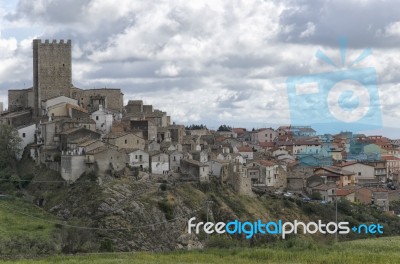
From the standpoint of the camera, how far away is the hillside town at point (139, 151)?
45.8 m

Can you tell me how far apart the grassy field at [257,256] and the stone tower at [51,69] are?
35.1 meters

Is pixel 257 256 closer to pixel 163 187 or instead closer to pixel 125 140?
pixel 163 187

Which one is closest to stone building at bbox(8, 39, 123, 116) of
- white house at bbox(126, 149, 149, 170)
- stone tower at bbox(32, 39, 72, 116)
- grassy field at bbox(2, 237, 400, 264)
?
stone tower at bbox(32, 39, 72, 116)

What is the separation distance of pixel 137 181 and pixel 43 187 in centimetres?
620

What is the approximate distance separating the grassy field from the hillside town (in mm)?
19265

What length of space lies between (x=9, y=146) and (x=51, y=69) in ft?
34.8

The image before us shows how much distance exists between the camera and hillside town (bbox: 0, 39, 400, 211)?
150 ft

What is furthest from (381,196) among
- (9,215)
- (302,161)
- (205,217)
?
(9,215)

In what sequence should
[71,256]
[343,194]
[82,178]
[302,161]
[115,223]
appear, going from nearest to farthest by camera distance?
1. [71,256]
2. [115,223]
3. [82,178]
4. [343,194]
5. [302,161]

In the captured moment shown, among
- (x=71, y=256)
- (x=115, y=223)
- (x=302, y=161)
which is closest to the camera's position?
(x=71, y=256)

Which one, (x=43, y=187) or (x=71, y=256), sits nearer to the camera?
(x=71, y=256)

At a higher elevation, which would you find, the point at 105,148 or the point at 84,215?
the point at 105,148

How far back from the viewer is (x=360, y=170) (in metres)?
71.1

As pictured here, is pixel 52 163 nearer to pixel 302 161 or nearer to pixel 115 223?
pixel 115 223
